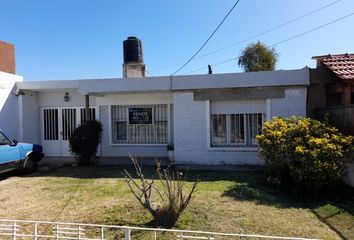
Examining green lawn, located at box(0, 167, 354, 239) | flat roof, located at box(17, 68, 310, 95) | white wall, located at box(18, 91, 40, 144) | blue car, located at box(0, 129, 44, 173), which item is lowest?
green lawn, located at box(0, 167, 354, 239)

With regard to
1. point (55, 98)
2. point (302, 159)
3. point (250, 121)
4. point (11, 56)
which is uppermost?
point (11, 56)

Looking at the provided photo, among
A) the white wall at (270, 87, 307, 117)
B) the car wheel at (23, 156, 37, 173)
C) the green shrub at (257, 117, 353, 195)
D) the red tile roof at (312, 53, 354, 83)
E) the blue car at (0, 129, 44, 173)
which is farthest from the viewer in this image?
the white wall at (270, 87, 307, 117)

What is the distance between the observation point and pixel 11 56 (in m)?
15.6

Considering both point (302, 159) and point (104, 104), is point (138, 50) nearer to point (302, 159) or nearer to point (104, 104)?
point (104, 104)

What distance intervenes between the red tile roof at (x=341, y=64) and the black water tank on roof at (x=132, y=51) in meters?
7.88

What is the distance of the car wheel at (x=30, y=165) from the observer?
1070 cm

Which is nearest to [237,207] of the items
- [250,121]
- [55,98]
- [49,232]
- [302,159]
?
[302,159]

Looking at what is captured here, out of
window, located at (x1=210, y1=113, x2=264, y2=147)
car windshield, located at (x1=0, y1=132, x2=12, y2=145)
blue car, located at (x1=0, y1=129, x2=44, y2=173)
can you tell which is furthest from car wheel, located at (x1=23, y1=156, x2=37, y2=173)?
window, located at (x1=210, y1=113, x2=264, y2=147)

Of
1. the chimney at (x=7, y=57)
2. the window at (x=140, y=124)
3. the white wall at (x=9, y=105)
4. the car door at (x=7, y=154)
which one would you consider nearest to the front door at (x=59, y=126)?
the window at (x=140, y=124)

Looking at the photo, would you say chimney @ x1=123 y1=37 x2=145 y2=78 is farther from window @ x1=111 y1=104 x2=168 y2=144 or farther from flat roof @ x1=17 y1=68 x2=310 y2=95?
flat roof @ x1=17 y1=68 x2=310 y2=95

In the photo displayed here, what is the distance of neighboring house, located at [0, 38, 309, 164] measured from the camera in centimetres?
1105

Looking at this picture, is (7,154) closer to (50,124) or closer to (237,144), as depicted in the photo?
(50,124)

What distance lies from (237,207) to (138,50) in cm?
1103

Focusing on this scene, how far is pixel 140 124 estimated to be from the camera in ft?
45.4
